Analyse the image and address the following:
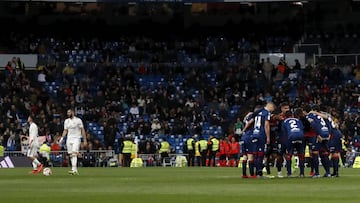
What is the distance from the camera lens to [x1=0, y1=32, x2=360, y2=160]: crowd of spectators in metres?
56.6

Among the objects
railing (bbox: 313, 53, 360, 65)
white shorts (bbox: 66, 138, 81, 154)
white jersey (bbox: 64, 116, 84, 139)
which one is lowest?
white shorts (bbox: 66, 138, 81, 154)

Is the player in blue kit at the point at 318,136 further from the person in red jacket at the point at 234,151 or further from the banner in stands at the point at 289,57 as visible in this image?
the banner in stands at the point at 289,57

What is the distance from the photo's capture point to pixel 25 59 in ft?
213

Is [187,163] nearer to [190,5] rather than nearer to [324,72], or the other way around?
[324,72]

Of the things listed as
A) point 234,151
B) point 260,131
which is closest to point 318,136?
point 260,131

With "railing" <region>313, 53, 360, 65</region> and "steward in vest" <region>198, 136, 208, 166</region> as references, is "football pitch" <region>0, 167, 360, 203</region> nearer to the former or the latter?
"steward in vest" <region>198, 136, 208, 166</region>

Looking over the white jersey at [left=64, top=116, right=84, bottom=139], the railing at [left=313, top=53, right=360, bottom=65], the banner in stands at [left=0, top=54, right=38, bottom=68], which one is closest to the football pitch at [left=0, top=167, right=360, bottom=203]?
the white jersey at [left=64, top=116, right=84, bottom=139]

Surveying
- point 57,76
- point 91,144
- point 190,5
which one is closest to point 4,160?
point 91,144

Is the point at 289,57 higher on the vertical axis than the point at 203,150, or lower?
higher

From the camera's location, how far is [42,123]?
55562 mm

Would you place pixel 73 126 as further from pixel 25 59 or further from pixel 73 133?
pixel 25 59

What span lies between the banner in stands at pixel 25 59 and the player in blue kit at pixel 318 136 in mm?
36626

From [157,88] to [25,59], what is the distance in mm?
9050

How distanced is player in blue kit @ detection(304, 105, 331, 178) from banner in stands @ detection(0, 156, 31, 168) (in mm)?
22876
